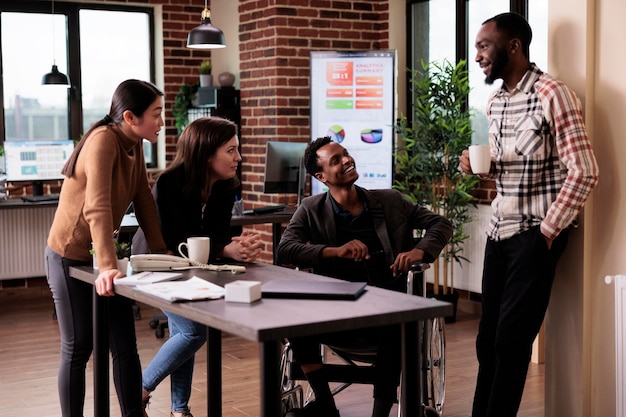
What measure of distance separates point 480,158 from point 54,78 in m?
4.60

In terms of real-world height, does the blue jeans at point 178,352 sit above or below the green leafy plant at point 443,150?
below

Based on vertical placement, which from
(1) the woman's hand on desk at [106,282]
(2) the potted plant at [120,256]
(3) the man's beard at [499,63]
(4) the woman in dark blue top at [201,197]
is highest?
(3) the man's beard at [499,63]

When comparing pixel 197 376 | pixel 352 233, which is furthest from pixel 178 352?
pixel 197 376

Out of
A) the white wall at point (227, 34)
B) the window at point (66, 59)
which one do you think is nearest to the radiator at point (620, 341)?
the white wall at point (227, 34)

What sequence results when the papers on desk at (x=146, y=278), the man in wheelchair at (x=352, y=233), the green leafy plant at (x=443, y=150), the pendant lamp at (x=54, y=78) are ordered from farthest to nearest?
the pendant lamp at (x=54, y=78) → the green leafy plant at (x=443, y=150) → the man in wheelchair at (x=352, y=233) → the papers on desk at (x=146, y=278)

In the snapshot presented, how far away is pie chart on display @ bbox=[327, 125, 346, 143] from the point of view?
21.4 ft

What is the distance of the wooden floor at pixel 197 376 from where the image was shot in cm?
420

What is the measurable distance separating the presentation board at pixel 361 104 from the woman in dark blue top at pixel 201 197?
2955 mm

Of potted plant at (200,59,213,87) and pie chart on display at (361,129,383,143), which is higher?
potted plant at (200,59,213,87)

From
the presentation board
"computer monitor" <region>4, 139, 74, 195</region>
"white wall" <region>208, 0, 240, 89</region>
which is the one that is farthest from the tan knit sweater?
"white wall" <region>208, 0, 240, 89</region>

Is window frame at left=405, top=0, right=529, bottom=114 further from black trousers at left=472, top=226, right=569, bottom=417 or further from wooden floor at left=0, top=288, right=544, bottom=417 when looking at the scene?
black trousers at left=472, top=226, right=569, bottom=417

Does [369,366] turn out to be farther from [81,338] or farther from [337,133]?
[337,133]

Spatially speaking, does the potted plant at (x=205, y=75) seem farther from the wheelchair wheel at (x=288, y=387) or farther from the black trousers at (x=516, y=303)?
the black trousers at (x=516, y=303)

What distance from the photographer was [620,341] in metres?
3.35
